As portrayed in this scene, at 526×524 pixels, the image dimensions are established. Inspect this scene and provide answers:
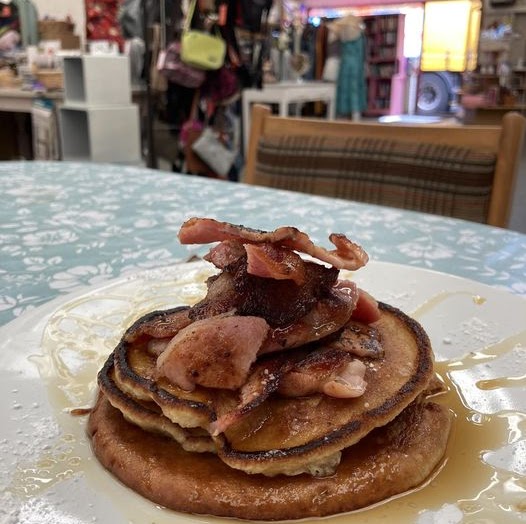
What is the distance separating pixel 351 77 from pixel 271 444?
9.74 m

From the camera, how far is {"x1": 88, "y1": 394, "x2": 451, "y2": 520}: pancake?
1.62ft

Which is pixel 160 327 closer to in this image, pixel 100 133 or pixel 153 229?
pixel 153 229

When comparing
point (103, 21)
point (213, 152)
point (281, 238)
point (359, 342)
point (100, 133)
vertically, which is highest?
point (103, 21)

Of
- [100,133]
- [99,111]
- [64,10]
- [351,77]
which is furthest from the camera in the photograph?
[351,77]

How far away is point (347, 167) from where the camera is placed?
2.13 metres

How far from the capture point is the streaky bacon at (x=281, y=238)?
599 millimetres

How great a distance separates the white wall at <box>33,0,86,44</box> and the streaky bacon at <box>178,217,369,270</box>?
7.61 meters

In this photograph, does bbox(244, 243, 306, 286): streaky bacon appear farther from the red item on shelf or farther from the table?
the red item on shelf

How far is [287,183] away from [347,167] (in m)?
0.26

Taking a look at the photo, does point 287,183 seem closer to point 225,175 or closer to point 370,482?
point 370,482

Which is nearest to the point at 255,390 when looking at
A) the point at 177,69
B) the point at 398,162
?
the point at 398,162

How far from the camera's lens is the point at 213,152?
16.3 ft

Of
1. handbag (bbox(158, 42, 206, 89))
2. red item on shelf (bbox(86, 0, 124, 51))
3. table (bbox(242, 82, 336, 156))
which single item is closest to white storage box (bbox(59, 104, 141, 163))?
handbag (bbox(158, 42, 206, 89))

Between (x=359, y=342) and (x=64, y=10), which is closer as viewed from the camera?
(x=359, y=342)
